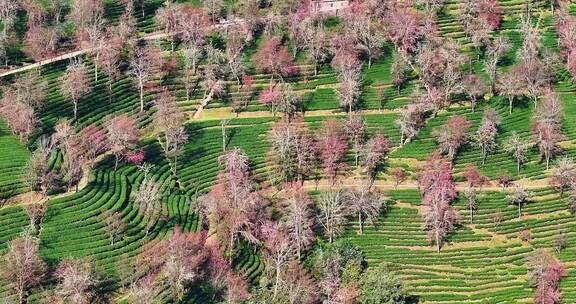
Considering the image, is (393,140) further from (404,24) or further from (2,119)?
(2,119)

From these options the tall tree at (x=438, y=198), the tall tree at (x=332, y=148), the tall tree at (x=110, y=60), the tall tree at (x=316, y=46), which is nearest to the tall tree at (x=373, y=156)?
the tall tree at (x=332, y=148)

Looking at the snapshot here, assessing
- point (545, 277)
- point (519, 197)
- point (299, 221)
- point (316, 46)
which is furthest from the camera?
point (316, 46)

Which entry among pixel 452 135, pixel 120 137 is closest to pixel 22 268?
pixel 120 137

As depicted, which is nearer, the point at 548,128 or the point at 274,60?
the point at 548,128

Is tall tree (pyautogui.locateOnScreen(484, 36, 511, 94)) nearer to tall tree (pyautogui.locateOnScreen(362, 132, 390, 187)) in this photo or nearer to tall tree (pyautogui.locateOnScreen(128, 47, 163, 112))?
tall tree (pyautogui.locateOnScreen(362, 132, 390, 187))

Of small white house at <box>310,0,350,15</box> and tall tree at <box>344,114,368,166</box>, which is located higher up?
small white house at <box>310,0,350,15</box>

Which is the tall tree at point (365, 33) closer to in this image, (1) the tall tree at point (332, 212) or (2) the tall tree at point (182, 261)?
(1) the tall tree at point (332, 212)

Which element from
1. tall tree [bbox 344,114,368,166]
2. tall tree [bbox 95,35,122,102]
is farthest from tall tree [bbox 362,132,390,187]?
tall tree [bbox 95,35,122,102]

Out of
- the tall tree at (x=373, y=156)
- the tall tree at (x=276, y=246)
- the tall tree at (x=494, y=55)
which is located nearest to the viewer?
the tall tree at (x=276, y=246)

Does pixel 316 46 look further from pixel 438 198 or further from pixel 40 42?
pixel 40 42

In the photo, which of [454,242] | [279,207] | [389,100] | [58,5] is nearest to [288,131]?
[279,207]
